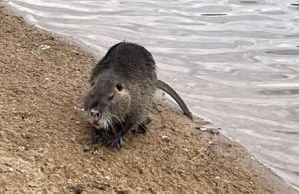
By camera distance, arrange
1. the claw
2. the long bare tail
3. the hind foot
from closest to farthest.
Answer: the hind foot → the claw → the long bare tail

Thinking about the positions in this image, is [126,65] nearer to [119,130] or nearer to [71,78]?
[119,130]

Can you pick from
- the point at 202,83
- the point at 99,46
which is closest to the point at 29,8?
the point at 99,46

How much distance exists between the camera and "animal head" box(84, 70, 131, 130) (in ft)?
16.5

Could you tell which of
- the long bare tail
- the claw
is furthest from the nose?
the long bare tail

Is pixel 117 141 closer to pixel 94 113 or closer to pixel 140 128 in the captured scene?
pixel 94 113

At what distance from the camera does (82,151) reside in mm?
5039

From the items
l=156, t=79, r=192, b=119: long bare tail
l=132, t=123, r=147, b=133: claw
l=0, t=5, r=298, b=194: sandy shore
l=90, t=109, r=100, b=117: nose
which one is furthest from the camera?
l=156, t=79, r=192, b=119: long bare tail

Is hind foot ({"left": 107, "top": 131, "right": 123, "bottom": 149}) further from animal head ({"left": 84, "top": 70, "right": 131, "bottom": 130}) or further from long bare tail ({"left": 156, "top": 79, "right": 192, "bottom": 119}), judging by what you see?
long bare tail ({"left": 156, "top": 79, "right": 192, "bottom": 119})

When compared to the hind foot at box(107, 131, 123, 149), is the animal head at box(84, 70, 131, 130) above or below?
above

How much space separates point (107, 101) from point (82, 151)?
0.46 m

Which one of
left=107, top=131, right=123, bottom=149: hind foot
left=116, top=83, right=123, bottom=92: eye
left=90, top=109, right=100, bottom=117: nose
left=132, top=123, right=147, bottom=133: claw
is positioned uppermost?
left=116, top=83, right=123, bottom=92: eye

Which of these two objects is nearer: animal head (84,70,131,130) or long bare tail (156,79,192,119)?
animal head (84,70,131,130)

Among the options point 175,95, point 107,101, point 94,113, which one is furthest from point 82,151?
point 175,95

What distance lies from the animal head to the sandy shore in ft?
0.86
